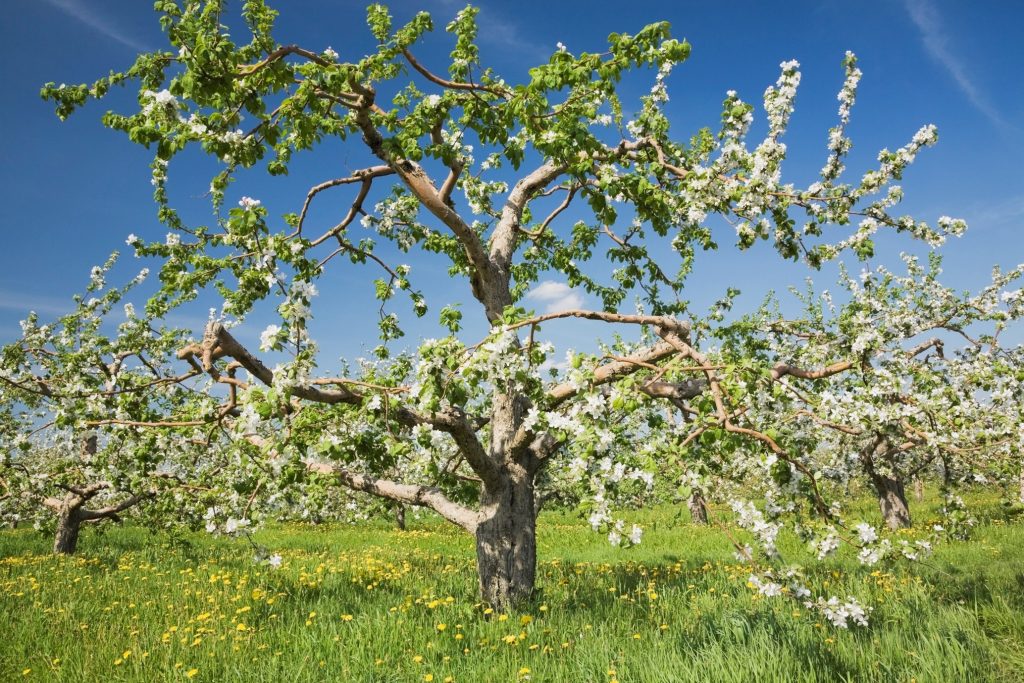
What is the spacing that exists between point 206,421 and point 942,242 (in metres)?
Answer: 7.68

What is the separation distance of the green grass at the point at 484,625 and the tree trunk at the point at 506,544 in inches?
11.4

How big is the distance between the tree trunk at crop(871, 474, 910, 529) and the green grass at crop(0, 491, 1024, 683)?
5.10 m

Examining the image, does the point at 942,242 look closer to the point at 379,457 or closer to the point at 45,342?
the point at 379,457

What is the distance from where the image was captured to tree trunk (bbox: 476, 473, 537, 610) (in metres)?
6.91

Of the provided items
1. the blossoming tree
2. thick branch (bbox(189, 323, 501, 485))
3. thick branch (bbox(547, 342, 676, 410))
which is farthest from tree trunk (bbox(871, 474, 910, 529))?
thick branch (bbox(189, 323, 501, 485))

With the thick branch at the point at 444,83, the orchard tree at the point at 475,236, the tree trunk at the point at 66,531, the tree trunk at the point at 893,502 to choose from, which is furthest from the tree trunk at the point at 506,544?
the tree trunk at the point at 893,502

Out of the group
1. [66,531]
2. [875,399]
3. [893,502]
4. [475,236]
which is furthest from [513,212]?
[893,502]

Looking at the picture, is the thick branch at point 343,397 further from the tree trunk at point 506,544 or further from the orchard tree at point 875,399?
the orchard tree at point 875,399

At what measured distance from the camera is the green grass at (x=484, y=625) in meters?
5.03

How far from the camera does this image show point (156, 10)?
4867 mm

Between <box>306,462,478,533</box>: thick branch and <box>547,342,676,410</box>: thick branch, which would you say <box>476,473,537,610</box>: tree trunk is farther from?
<box>547,342,676,410</box>: thick branch

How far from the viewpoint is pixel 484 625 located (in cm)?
607

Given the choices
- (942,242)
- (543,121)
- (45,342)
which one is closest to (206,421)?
(543,121)

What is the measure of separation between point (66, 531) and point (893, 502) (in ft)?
70.4
